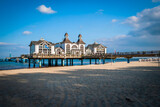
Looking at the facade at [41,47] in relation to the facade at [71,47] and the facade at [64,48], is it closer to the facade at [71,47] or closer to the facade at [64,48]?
the facade at [64,48]

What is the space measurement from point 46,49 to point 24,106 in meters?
39.5

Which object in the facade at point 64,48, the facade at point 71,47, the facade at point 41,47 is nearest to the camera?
the facade at point 41,47

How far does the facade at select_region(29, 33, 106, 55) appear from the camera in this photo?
1641 inches

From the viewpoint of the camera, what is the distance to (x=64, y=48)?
49719 millimetres

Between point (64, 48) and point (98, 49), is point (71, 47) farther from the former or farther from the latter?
point (98, 49)

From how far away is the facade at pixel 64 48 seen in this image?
41.7 m

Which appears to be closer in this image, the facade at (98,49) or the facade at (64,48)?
the facade at (64,48)

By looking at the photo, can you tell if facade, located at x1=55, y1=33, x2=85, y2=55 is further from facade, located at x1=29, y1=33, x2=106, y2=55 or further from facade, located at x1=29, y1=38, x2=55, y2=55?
facade, located at x1=29, y1=38, x2=55, y2=55

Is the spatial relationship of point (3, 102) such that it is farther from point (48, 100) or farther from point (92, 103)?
point (92, 103)

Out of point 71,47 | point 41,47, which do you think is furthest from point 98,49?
point 41,47

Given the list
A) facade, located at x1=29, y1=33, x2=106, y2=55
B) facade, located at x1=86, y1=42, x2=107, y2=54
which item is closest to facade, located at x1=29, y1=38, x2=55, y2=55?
facade, located at x1=29, y1=33, x2=106, y2=55

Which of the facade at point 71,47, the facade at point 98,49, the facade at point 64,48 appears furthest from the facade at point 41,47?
the facade at point 98,49

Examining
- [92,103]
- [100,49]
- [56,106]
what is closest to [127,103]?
[92,103]

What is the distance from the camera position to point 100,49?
55.9 meters
